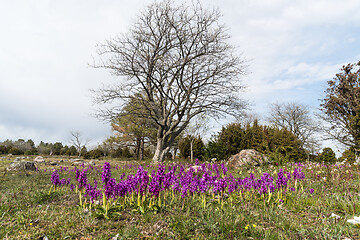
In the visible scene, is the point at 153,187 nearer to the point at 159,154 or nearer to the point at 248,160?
the point at 248,160

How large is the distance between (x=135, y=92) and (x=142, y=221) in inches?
576

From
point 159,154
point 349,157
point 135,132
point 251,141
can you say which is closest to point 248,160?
point 251,141

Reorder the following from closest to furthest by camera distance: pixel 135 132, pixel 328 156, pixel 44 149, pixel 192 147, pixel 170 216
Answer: pixel 170 216, pixel 328 156, pixel 192 147, pixel 135 132, pixel 44 149

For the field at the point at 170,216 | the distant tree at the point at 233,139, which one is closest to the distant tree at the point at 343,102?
the distant tree at the point at 233,139

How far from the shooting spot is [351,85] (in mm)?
21578

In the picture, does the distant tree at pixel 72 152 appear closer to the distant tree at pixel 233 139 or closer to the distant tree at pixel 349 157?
the distant tree at pixel 233 139

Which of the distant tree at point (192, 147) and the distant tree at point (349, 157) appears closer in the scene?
the distant tree at point (349, 157)

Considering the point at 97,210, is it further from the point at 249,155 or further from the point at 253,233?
the point at 249,155

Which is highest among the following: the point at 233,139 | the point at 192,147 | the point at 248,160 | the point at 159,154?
the point at 233,139

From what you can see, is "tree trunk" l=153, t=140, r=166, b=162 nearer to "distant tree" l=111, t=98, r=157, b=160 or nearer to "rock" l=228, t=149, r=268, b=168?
"rock" l=228, t=149, r=268, b=168

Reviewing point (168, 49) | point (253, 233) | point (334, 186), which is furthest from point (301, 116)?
point (253, 233)

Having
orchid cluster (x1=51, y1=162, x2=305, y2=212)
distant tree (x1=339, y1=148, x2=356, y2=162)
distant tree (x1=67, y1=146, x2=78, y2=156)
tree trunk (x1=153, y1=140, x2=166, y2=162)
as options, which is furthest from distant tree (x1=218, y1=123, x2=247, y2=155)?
distant tree (x1=67, y1=146, x2=78, y2=156)

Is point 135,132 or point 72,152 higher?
point 135,132

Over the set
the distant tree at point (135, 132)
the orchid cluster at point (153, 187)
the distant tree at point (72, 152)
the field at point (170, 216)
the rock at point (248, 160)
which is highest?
the distant tree at point (135, 132)
